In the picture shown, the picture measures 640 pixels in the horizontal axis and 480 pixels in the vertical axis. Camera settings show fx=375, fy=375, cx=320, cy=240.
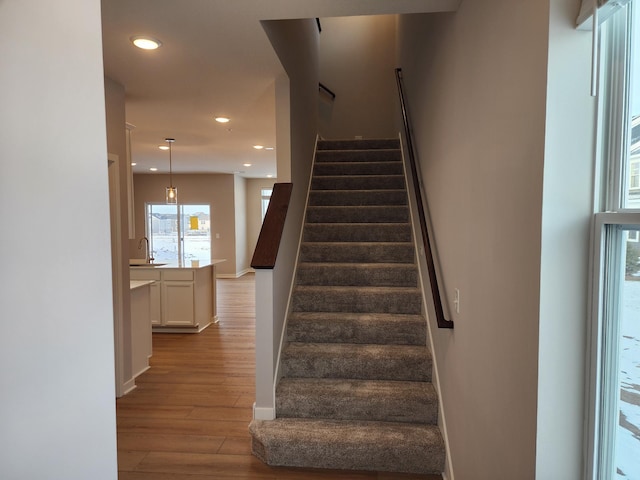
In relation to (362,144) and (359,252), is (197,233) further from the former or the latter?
(359,252)

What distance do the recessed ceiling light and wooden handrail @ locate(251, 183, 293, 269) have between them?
4.01ft

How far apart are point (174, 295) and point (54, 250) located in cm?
455

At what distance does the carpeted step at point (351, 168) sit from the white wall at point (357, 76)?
1489 mm

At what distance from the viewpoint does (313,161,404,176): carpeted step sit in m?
4.62

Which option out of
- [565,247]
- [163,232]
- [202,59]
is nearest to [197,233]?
[163,232]

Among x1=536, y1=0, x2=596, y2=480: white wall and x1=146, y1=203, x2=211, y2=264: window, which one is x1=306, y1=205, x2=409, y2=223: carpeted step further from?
x1=146, y1=203, x2=211, y2=264: window

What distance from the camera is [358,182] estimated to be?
443 cm

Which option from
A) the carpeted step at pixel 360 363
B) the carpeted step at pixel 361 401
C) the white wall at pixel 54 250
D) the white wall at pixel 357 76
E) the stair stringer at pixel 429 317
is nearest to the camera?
the white wall at pixel 54 250

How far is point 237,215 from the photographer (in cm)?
1005

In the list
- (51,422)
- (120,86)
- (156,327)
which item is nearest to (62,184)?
(51,422)

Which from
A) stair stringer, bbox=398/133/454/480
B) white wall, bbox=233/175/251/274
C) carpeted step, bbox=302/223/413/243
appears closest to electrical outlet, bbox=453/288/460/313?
stair stringer, bbox=398/133/454/480

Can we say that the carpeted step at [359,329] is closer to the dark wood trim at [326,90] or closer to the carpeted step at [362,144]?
→ the carpeted step at [362,144]

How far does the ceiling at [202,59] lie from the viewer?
200 cm

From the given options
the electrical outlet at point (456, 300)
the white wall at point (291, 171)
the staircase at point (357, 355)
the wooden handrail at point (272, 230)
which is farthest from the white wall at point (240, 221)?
the electrical outlet at point (456, 300)
